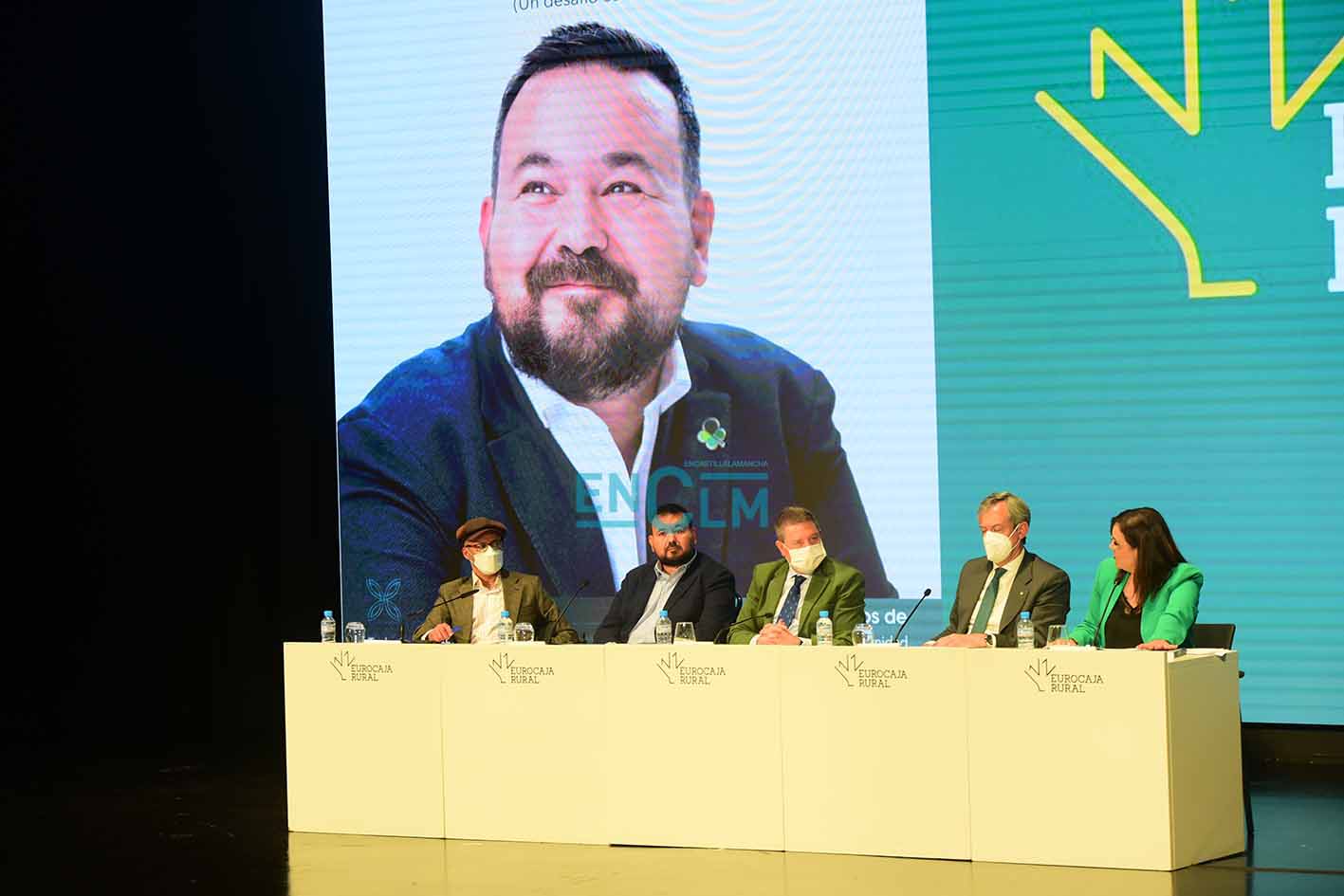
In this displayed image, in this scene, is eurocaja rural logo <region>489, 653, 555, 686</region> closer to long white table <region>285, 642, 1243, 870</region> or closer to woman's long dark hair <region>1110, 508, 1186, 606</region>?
long white table <region>285, 642, 1243, 870</region>

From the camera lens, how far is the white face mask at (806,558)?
586cm

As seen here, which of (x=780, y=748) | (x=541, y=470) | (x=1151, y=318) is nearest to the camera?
(x=780, y=748)

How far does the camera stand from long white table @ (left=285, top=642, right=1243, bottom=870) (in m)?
4.82

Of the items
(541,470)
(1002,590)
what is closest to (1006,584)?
(1002,590)

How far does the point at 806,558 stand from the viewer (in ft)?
19.2

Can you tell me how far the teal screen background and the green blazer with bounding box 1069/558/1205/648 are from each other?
1.17m

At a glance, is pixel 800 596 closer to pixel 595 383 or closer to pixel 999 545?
pixel 999 545

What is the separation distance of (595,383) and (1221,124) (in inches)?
108

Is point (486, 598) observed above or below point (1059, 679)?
above

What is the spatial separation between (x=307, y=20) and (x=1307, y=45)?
4.34 m

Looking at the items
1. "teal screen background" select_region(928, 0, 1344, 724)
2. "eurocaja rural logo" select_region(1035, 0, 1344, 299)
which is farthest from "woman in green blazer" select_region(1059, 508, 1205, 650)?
"eurocaja rural logo" select_region(1035, 0, 1344, 299)

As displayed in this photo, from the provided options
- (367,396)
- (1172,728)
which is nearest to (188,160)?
(367,396)

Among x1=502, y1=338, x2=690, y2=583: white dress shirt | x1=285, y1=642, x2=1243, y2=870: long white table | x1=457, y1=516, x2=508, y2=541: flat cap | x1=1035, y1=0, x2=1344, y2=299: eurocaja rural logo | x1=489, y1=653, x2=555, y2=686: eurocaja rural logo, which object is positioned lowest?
x1=285, y1=642, x2=1243, y2=870: long white table

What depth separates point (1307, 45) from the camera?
20.7 ft
